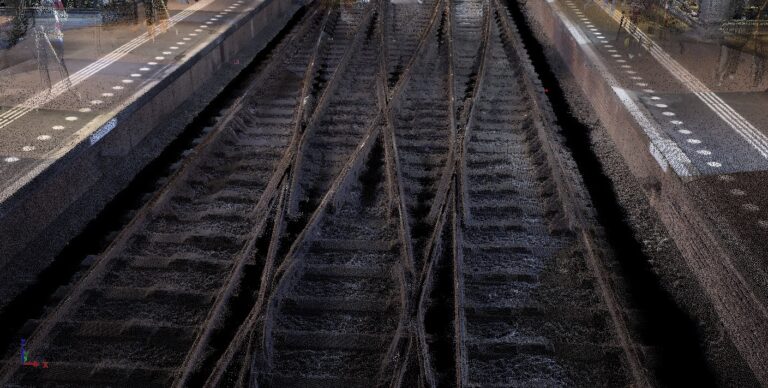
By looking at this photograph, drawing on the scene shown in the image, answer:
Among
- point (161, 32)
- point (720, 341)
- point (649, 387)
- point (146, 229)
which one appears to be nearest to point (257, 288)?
point (146, 229)

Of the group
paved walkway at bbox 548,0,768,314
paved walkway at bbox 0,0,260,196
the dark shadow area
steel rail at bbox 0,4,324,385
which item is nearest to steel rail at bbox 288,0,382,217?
steel rail at bbox 0,4,324,385

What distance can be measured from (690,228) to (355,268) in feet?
7.97

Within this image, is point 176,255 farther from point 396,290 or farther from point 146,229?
point 396,290

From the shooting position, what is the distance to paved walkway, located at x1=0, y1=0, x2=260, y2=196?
6062 millimetres

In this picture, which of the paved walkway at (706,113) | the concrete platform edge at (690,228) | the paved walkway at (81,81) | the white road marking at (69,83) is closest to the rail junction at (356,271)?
the concrete platform edge at (690,228)

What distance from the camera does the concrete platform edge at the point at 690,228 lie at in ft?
13.4

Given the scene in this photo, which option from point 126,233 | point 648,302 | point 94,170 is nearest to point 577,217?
point 648,302

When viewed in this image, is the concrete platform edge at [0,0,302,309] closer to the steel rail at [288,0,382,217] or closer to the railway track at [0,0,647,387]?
the railway track at [0,0,647,387]

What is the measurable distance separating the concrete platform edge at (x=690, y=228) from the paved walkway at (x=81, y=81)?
490cm

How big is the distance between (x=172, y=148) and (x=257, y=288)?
133 inches

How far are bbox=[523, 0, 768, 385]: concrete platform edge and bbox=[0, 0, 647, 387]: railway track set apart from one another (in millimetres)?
720

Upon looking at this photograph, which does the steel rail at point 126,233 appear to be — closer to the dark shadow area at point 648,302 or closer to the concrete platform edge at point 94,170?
the concrete platform edge at point 94,170

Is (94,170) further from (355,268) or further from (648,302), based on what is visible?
(648,302)

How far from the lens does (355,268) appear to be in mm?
4805
